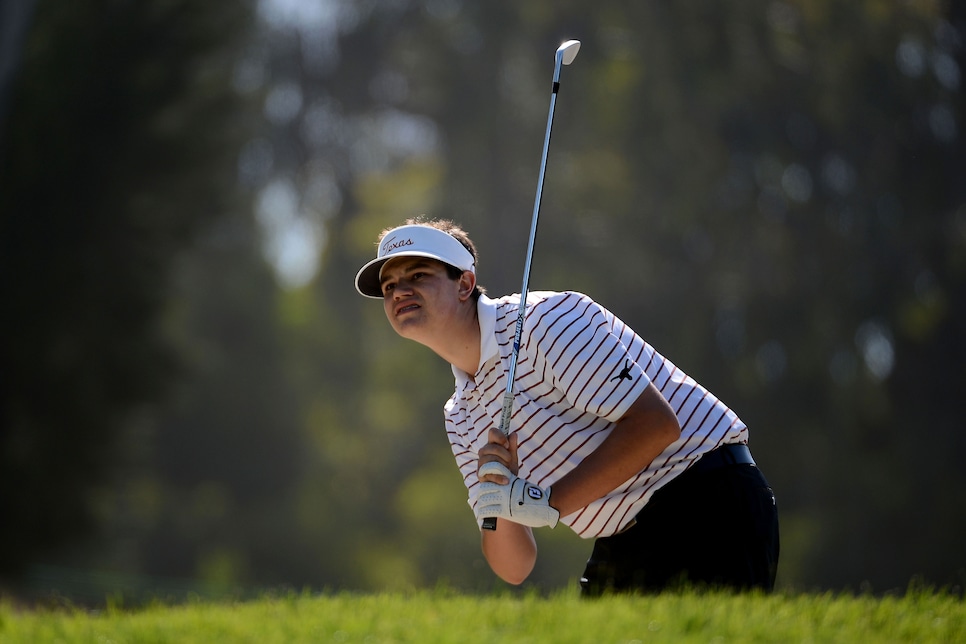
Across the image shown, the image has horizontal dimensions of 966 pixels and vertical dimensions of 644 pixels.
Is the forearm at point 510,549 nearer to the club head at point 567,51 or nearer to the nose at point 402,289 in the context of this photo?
the nose at point 402,289

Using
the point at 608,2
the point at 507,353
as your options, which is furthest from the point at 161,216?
the point at 507,353

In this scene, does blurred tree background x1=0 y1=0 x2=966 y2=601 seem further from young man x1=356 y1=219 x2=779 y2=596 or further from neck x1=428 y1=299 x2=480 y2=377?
neck x1=428 y1=299 x2=480 y2=377

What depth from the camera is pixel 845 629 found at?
11.0 ft

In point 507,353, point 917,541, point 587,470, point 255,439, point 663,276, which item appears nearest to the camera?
point 587,470

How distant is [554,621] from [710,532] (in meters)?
0.64

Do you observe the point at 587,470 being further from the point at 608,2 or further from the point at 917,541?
the point at 608,2

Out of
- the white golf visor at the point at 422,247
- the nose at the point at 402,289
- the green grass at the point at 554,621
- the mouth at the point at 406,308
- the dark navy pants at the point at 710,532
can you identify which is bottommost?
the green grass at the point at 554,621

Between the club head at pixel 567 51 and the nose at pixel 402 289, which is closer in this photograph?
the nose at pixel 402 289

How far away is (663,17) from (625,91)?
1.61 metres

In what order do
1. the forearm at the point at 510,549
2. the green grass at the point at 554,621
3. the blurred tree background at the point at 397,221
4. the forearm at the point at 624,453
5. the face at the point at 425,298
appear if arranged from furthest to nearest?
the blurred tree background at the point at 397,221
the forearm at the point at 510,549
the face at the point at 425,298
the forearm at the point at 624,453
the green grass at the point at 554,621

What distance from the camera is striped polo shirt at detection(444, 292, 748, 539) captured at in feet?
11.8

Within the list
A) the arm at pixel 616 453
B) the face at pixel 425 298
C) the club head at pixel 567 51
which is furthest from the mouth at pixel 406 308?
the club head at pixel 567 51

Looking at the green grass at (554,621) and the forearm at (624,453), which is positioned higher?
the forearm at (624,453)

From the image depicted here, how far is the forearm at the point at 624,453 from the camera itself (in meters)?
3.50
